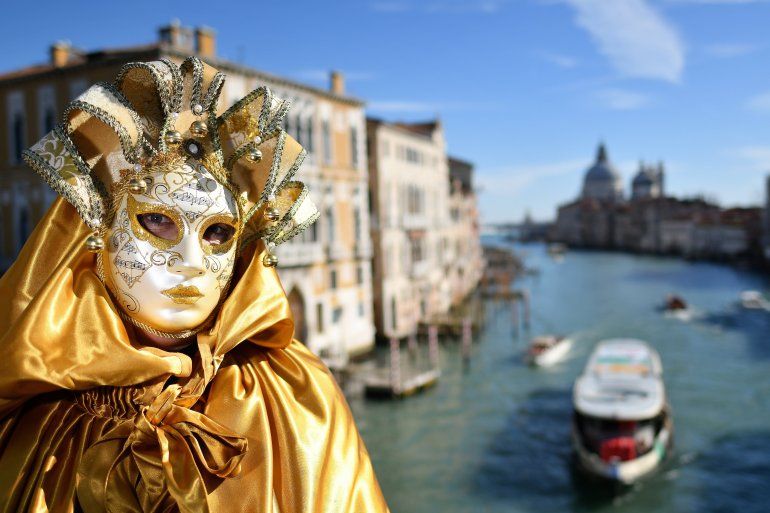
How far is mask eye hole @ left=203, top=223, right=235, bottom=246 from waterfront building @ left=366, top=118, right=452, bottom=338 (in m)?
20.9

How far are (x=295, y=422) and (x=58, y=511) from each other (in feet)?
1.62

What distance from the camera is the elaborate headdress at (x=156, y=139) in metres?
1.39

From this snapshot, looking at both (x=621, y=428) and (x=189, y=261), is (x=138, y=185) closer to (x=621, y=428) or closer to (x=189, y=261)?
(x=189, y=261)

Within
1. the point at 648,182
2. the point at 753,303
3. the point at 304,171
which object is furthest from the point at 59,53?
the point at 648,182

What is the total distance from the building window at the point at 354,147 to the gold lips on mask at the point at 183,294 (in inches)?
738

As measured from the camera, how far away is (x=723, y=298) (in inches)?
1558

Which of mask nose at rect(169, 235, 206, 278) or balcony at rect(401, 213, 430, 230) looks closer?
mask nose at rect(169, 235, 206, 278)

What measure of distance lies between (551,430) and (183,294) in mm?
14831

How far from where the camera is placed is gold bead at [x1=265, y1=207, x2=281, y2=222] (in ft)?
5.17

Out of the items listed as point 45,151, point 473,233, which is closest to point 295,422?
point 45,151

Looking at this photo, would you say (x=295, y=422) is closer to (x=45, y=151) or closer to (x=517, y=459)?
(x=45, y=151)

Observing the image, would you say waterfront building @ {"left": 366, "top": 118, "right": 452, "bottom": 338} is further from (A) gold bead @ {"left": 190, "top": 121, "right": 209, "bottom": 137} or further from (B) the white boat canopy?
(A) gold bead @ {"left": 190, "top": 121, "right": 209, "bottom": 137}

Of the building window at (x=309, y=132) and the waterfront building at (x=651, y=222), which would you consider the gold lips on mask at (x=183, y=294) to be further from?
the waterfront building at (x=651, y=222)

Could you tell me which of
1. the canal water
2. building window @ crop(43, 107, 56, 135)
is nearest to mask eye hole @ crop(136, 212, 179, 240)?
the canal water
